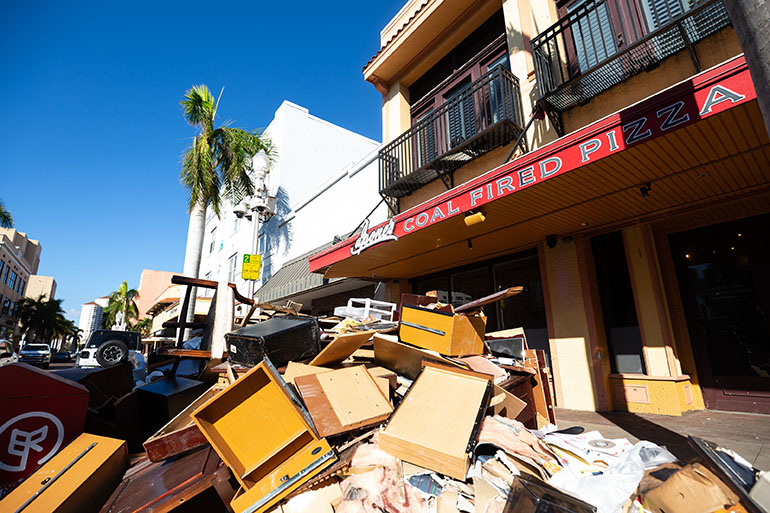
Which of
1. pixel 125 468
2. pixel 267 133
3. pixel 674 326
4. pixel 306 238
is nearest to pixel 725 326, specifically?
pixel 674 326

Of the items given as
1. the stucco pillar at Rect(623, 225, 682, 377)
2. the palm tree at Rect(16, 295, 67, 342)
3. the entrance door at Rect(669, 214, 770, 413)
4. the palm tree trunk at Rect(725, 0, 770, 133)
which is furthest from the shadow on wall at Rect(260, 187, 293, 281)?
the palm tree at Rect(16, 295, 67, 342)

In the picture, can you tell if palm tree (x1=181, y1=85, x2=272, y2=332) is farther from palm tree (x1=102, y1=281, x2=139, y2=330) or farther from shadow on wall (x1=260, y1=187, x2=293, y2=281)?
palm tree (x1=102, y1=281, x2=139, y2=330)

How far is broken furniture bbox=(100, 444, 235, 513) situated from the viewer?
2312 millimetres

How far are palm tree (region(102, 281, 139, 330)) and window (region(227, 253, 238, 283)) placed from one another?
3837 cm

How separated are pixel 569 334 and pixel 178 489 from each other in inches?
→ 225

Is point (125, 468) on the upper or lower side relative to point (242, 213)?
lower

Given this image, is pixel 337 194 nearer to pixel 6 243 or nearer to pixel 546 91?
pixel 546 91

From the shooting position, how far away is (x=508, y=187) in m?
4.60

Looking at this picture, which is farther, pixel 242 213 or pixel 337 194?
pixel 242 213

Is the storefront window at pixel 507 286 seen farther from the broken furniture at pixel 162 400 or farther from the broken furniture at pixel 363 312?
the broken furniture at pixel 162 400

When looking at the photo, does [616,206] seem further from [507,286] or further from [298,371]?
[298,371]

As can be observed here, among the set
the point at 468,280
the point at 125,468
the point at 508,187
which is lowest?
the point at 125,468

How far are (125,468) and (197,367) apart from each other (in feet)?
10.2

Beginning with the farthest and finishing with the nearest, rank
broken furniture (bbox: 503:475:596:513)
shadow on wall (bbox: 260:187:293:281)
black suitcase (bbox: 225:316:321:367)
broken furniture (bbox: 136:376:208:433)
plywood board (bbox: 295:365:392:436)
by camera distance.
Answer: shadow on wall (bbox: 260:187:293:281) → broken furniture (bbox: 136:376:208:433) → black suitcase (bbox: 225:316:321:367) → plywood board (bbox: 295:365:392:436) → broken furniture (bbox: 503:475:596:513)
